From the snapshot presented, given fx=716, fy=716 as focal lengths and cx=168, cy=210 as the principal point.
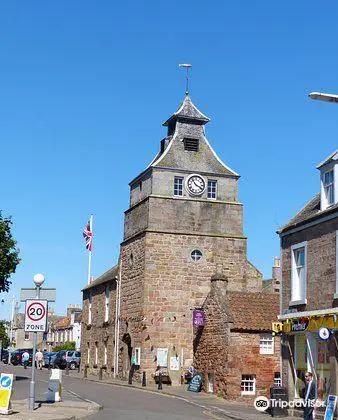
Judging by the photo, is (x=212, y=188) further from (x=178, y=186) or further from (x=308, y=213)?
(x=308, y=213)

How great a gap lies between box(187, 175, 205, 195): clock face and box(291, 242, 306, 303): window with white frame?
19.9 meters

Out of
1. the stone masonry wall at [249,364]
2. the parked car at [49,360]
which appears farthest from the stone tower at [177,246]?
the parked car at [49,360]

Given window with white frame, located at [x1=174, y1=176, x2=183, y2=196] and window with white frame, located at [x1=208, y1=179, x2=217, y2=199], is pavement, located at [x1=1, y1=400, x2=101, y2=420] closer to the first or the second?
window with white frame, located at [x1=174, y1=176, x2=183, y2=196]

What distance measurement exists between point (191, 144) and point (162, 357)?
14.2 metres

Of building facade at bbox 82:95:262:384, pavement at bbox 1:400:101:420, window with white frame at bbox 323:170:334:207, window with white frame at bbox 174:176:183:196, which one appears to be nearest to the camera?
pavement at bbox 1:400:101:420

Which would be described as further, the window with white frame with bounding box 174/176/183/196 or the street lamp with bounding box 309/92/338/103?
the window with white frame with bounding box 174/176/183/196

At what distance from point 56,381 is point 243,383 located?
1090cm

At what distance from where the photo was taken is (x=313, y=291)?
24.2 m

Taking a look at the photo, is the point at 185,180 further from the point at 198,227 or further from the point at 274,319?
the point at 274,319

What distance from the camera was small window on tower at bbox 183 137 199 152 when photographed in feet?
155

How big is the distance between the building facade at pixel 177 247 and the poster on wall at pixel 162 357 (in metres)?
0.06

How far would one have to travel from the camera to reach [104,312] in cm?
5303

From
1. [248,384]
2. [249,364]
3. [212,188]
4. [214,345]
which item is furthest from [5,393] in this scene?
[212,188]

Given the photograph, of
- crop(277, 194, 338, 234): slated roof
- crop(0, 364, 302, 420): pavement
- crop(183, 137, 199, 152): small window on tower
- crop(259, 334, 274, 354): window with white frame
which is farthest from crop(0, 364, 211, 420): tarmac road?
crop(183, 137, 199, 152): small window on tower
